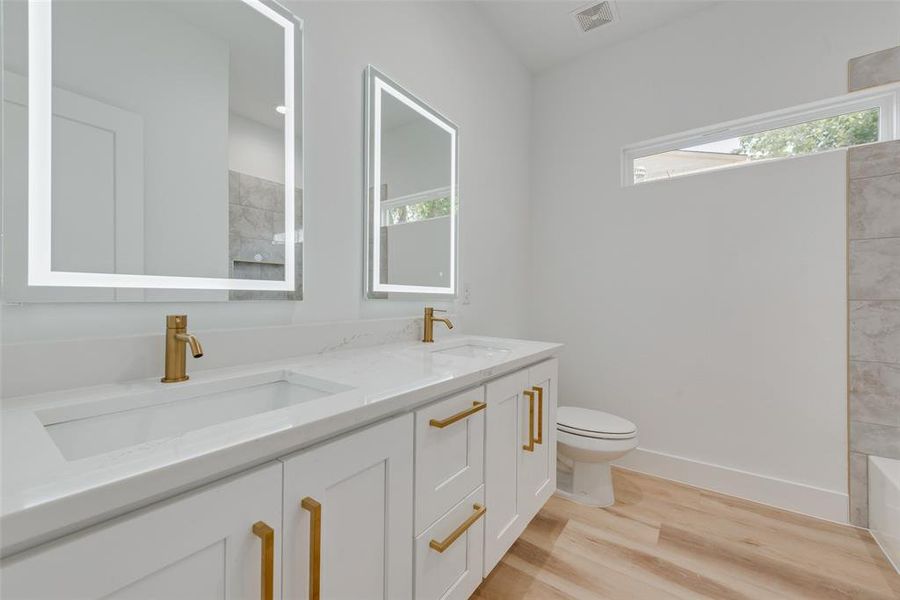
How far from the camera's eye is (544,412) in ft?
4.93

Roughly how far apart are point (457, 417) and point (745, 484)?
6.29ft

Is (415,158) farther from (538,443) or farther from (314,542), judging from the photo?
(314,542)

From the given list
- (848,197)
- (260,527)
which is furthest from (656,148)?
(260,527)

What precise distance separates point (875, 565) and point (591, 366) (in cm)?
135

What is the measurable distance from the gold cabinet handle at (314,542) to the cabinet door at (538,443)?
88cm

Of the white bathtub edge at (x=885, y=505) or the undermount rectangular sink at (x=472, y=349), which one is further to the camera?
the undermount rectangular sink at (x=472, y=349)

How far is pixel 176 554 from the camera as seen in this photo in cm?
46

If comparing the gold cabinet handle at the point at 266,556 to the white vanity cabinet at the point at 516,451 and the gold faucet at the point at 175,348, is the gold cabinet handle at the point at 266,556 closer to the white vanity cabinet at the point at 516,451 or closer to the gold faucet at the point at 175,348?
the gold faucet at the point at 175,348

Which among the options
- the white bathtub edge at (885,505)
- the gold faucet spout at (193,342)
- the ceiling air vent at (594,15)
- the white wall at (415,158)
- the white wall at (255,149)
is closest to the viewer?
the gold faucet spout at (193,342)

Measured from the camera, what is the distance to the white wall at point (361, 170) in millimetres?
955

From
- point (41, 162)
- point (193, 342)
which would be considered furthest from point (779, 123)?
point (41, 162)

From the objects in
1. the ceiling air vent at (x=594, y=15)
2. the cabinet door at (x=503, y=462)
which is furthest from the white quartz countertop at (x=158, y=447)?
the ceiling air vent at (x=594, y=15)

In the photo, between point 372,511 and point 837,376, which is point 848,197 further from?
point 372,511

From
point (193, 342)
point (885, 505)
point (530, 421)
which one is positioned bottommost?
point (885, 505)
